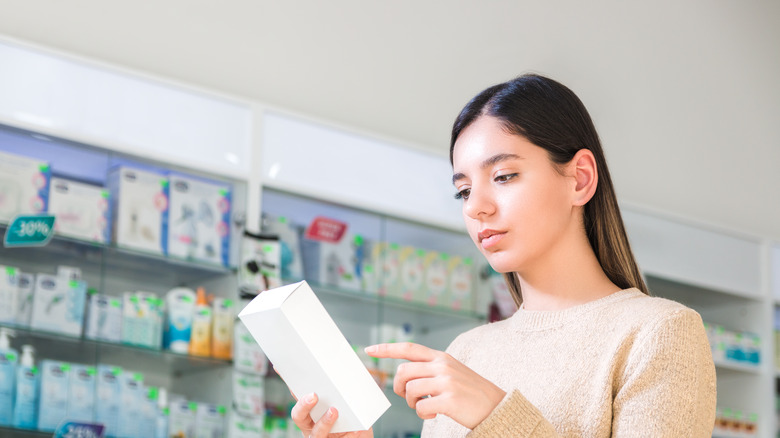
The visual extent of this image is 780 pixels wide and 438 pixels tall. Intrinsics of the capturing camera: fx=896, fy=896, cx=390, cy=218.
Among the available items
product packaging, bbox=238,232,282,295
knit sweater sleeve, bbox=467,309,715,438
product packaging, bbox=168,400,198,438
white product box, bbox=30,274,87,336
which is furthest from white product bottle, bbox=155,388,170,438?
knit sweater sleeve, bbox=467,309,715,438

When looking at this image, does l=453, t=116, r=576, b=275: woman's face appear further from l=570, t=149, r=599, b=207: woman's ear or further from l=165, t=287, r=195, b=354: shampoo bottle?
l=165, t=287, r=195, b=354: shampoo bottle

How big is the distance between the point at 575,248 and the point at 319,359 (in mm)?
476

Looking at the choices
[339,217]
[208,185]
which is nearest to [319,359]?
[208,185]

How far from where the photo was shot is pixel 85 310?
11.0 ft

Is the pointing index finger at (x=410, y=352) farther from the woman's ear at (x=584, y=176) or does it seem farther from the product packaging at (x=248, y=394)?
the product packaging at (x=248, y=394)

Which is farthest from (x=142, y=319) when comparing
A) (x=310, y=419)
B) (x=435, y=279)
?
(x=310, y=419)

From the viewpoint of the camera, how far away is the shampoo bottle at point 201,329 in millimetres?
3594

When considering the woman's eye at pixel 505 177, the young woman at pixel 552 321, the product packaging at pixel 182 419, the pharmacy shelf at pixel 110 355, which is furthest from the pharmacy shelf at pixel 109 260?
the woman's eye at pixel 505 177

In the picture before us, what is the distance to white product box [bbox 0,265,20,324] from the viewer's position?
3168mm

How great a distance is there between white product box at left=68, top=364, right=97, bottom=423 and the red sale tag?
114 cm

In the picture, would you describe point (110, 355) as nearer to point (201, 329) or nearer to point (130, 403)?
point (130, 403)

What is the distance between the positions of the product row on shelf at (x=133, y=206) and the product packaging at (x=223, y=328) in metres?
0.17

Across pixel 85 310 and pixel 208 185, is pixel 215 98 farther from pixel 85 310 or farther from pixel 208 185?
pixel 85 310

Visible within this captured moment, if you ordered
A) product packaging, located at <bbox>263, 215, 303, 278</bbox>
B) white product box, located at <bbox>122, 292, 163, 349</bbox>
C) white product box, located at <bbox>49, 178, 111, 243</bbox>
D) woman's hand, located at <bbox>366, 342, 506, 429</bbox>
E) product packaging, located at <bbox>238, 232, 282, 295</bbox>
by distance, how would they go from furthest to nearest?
A: product packaging, located at <bbox>263, 215, 303, 278</bbox>, product packaging, located at <bbox>238, 232, 282, 295</bbox>, white product box, located at <bbox>122, 292, 163, 349</bbox>, white product box, located at <bbox>49, 178, 111, 243</bbox>, woman's hand, located at <bbox>366, 342, 506, 429</bbox>
